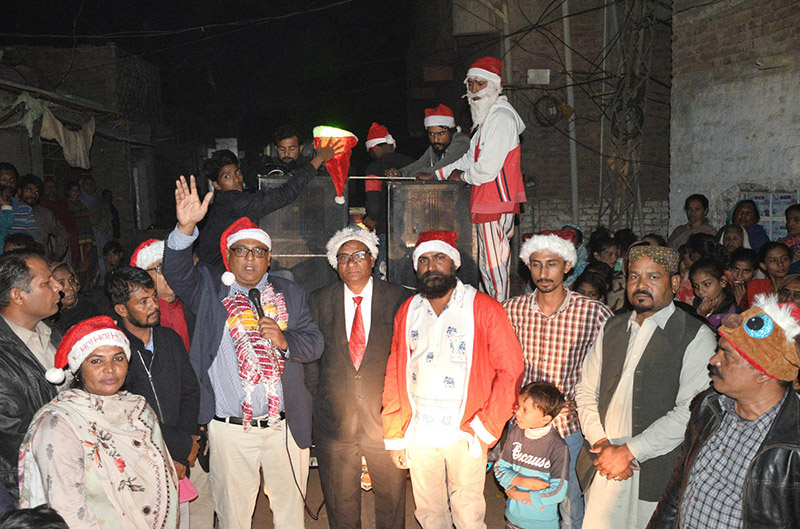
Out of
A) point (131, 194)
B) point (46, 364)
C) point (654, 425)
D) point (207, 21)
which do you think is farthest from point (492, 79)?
point (207, 21)

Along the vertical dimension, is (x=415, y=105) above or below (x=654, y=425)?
above

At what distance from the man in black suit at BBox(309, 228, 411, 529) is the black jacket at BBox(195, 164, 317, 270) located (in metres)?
0.92

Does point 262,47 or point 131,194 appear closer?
point 131,194

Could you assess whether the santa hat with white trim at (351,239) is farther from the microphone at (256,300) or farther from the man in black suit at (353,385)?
the microphone at (256,300)

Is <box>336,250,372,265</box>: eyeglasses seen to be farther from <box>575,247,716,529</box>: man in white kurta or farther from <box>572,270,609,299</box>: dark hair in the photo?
<box>572,270,609,299</box>: dark hair

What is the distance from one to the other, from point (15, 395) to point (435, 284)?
7.91ft

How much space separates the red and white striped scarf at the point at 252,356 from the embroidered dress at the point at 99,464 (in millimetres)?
720

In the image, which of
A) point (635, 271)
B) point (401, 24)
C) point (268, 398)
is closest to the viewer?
point (635, 271)

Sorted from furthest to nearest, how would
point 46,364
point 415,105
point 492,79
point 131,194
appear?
point 415,105
point 131,194
point 492,79
point 46,364

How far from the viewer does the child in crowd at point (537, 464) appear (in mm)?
3959

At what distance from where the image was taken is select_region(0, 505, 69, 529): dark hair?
2174mm

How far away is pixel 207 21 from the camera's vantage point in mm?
23234

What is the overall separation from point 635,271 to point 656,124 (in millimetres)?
12309

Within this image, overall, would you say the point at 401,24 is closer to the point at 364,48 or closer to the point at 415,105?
the point at 364,48
